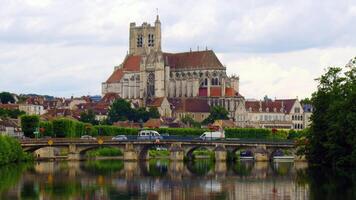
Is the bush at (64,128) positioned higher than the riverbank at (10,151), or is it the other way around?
the bush at (64,128)

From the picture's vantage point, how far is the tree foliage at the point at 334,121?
89.8 metres

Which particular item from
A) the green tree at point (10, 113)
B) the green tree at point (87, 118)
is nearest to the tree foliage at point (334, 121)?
the green tree at point (10, 113)

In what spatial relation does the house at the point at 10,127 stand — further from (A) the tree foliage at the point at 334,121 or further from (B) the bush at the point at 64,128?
(A) the tree foliage at the point at 334,121

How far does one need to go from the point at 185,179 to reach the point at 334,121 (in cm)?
1485

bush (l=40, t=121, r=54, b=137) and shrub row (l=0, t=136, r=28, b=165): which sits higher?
bush (l=40, t=121, r=54, b=137)

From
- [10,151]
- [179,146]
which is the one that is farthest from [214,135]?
[10,151]

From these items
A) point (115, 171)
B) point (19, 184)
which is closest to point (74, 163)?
point (115, 171)

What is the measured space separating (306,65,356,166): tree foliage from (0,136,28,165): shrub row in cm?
2884

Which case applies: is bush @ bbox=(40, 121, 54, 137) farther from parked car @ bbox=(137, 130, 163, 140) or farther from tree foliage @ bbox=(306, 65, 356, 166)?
tree foliage @ bbox=(306, 65, 356, 166)

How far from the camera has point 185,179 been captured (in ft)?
284

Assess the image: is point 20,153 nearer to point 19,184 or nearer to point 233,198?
point 19,184

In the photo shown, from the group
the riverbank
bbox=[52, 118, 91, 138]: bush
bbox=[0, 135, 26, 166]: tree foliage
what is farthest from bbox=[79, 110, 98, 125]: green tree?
bbox=[0, 135, 26, 166]: tree foliage

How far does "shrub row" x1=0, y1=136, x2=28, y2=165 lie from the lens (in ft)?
338

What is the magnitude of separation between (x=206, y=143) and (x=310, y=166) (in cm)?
2971
